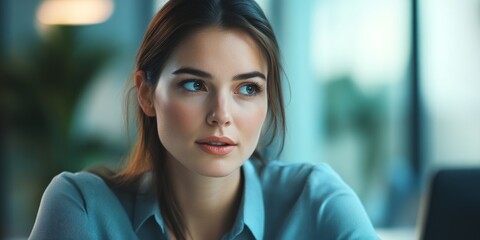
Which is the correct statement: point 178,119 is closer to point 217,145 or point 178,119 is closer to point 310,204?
point 217,145

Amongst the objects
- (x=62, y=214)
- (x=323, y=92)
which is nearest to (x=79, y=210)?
(x=62, y=214)

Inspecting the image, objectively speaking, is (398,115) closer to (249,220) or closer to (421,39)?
(421,39)

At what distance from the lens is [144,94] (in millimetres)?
1670

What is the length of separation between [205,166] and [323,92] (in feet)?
16.0

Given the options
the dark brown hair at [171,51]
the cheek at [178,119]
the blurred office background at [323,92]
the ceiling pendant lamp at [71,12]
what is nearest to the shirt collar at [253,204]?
the dark brown hair at [171,51]

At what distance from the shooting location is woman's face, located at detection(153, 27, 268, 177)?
1475 mm

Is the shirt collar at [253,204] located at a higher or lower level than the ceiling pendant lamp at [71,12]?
lower

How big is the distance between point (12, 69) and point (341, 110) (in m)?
2.66

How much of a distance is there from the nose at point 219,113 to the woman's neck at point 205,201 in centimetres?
20

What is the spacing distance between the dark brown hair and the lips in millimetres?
201

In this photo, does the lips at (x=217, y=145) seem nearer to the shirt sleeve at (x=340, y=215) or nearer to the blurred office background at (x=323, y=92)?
the shirt sleeve at (x=340, y=215)

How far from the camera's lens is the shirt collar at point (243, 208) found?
1.59 meters

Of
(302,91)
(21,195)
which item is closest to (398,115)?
(302,91)

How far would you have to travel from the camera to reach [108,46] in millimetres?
5762
